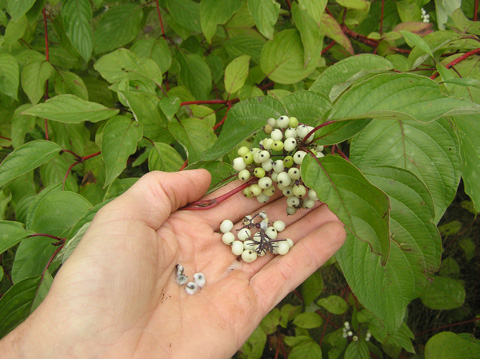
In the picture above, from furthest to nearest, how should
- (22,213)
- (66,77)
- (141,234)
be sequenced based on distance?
(66,77), (22,213), (141,234)

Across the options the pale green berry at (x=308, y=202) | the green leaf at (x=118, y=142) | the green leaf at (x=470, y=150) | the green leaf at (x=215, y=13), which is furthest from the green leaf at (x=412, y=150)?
the green leaf at (x=215, y=13)

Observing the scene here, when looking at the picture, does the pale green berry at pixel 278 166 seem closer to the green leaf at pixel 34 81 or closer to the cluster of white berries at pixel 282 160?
the cluster of white berries at pixel 282 160

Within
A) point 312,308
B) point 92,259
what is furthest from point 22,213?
point 312,308

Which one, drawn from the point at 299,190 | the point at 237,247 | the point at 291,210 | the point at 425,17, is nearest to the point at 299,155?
the point at 299,190

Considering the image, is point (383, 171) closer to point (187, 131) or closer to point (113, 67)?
point (187, 131)

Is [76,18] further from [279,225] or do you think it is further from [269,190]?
[279,225]

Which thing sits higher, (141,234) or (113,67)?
(113,67)
